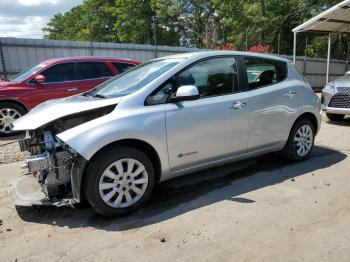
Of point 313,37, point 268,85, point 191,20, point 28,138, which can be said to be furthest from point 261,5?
point 28,138

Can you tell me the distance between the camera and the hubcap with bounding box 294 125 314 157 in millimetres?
5355

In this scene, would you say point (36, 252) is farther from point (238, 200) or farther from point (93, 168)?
point (238, 200)

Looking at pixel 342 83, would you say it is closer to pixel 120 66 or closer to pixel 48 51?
pixel 120 66

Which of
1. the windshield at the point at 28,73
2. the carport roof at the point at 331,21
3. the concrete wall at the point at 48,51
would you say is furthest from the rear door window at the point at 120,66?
the carport roof at the point at 331,21

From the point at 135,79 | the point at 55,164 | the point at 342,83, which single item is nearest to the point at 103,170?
the point at 55,164

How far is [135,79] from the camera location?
14.3 feet

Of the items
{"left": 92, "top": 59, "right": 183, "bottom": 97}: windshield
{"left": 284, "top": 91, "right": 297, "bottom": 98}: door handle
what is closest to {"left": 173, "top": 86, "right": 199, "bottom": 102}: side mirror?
{"left": 92, "top": 59, "right": 183, "bottom": 97}: windshield

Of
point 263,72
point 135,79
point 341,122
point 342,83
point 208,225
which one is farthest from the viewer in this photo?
Result: point 341,122

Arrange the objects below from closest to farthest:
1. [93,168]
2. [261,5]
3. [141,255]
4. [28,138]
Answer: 1. [141,255]
2. [93,168]
3. [28,138]
4. [261,5]

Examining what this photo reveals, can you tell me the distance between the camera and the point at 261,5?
106ft

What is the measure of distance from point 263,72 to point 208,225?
247cm

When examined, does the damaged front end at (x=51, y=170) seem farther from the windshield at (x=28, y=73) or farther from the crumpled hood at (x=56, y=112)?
the windshield at (x=28, y=73)

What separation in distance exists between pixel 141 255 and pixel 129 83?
2.10 metres

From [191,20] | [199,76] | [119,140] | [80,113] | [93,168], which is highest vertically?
[191,20]
